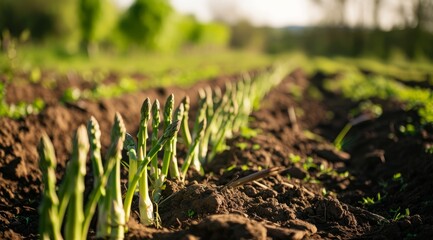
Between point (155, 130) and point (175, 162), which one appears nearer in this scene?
point (155, 130)

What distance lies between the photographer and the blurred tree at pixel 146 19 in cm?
3681

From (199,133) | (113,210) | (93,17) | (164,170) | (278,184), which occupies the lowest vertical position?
(278,184)

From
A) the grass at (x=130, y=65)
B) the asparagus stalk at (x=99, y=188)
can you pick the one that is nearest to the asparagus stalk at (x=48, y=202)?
the asparagus stalk at (x=99, y=188)

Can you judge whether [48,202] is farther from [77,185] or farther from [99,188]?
[99,188]

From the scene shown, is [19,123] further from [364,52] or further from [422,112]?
[364,52]

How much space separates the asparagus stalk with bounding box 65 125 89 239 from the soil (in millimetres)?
524

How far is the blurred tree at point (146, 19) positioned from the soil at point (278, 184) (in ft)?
96.1

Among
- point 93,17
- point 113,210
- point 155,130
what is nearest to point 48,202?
point 113,210

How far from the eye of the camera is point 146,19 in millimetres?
36719

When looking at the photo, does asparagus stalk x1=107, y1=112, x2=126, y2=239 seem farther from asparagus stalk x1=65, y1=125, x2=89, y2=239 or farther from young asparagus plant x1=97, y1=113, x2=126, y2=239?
asparagus stalk x1=65, y1=125, x2=89, y2=239

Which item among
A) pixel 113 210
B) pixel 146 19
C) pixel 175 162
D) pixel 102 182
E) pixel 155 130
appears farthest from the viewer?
pixel 146 19

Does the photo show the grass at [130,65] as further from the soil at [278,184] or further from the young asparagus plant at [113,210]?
the young asparagus plant at [113,210]

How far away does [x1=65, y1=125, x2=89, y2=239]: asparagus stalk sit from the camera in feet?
8.09

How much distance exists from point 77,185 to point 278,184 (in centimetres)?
234
